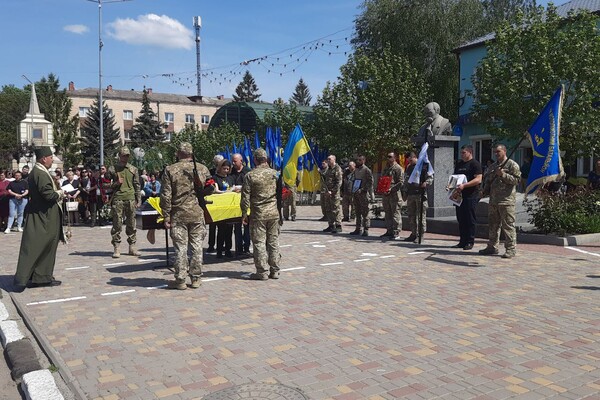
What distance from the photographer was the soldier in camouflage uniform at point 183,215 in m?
7.44

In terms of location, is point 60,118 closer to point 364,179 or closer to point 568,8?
point 568,8

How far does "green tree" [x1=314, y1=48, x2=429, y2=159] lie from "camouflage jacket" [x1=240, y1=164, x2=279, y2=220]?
22.5 m

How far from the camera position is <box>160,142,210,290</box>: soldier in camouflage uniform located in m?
7.44

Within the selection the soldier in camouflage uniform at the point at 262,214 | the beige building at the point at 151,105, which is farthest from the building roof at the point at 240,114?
the soldier in camouflage uniform at the point at 262,214

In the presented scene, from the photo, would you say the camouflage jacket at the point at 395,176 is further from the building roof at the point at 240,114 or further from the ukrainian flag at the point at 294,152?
the building roof at the point at 240,114

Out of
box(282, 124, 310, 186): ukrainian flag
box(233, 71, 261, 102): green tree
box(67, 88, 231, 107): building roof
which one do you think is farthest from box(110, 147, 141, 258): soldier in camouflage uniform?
box(233, 71, 261, 102): green tree

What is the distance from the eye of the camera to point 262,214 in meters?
7.99

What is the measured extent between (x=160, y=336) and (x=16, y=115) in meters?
77.0

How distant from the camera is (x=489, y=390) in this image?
4.10 meters

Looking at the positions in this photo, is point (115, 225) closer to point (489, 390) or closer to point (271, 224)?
point (271, 224)

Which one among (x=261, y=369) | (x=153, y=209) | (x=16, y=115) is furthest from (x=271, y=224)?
(x=16, y=115)

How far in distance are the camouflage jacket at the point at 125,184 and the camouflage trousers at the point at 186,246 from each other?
3271 mm

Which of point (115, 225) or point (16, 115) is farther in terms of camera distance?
point (16, 115)

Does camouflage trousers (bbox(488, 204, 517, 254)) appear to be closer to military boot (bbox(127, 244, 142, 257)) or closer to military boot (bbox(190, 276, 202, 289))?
military boot (bbox(190, 276, 202, 289))
